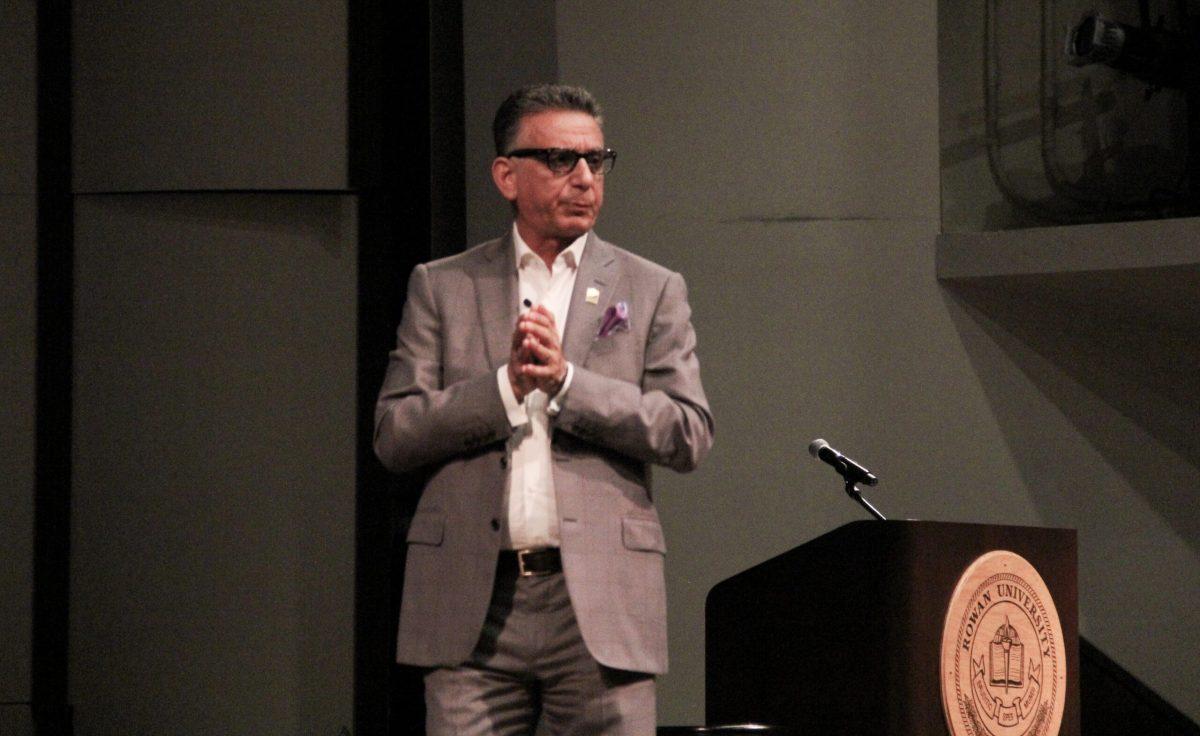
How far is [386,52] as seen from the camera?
409cm

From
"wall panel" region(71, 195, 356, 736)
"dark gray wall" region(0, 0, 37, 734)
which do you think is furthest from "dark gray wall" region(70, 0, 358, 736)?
"dark gray wall" region(0, 0, 37, 734)

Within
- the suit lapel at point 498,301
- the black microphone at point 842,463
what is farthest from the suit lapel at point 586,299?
the black microphone at point 842,463

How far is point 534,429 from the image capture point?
2350 mm

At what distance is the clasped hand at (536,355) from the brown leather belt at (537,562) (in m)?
0.26

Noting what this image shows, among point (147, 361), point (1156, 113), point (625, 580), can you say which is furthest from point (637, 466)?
point (1156, 113)

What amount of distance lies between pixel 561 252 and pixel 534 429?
322 mm

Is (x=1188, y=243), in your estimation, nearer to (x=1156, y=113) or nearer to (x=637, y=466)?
(x=1156, y=113)

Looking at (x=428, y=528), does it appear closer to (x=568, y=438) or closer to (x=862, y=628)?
(x=568, y=438)

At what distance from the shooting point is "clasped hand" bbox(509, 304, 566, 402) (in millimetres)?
2197

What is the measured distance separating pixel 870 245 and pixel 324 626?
1.93m

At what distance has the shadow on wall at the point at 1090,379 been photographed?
14.4 feet

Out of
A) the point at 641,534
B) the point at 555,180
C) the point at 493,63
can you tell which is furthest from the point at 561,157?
the point at 493,63

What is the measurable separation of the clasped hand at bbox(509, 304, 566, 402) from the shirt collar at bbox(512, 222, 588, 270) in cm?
24

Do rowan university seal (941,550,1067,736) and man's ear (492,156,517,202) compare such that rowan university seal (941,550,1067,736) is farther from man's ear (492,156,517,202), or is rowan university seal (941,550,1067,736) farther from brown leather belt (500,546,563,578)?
man's ear (492,156,517,202)
